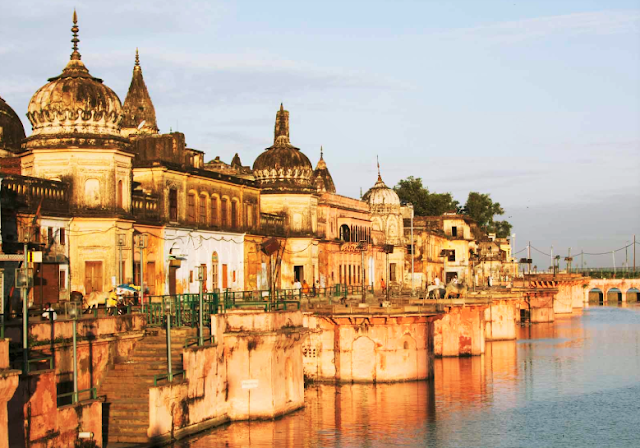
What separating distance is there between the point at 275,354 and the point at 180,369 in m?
5.21

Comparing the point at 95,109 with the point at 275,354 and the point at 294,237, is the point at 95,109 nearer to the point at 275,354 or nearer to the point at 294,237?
the point at 275,354

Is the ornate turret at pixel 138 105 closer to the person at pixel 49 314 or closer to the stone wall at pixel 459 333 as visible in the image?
the stone wall at pixel 459 333

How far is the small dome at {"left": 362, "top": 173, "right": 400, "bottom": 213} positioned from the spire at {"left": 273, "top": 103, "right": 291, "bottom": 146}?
1118 inches

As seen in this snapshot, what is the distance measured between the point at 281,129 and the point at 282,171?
4321 millimetres

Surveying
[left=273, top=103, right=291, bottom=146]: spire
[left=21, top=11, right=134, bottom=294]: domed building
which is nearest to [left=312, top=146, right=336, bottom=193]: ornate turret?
[left=273, top=103, right=291, bottom=146]: spire

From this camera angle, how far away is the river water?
3653cm

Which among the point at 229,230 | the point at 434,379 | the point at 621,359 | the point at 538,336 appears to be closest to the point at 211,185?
the point at 229,230

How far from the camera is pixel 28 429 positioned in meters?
26.1

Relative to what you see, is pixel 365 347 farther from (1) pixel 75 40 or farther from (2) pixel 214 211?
(1) pixel 75 40

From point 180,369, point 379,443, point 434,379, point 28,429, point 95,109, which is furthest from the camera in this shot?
point 434,379

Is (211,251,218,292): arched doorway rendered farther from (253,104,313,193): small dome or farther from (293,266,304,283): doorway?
(293,266,304,283): doorway

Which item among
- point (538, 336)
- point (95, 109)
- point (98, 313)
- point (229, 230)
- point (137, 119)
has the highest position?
point (137, 119)

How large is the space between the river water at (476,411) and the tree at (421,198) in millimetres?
77761

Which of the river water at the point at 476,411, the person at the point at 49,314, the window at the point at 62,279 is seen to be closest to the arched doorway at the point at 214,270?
the river water at the point at 476,411
